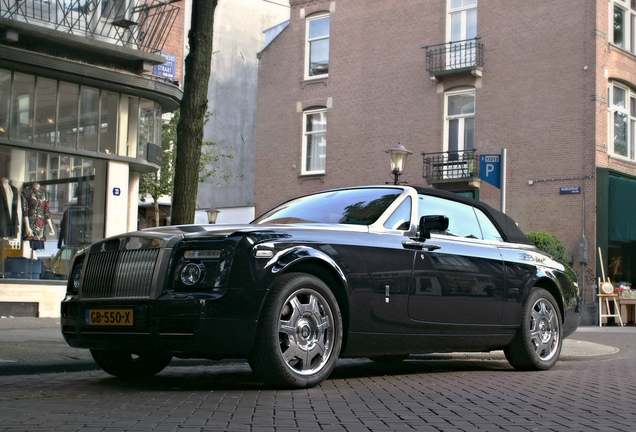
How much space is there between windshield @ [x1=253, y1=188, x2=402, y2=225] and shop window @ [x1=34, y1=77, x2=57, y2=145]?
8.66 meters

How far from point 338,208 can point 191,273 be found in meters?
1.78

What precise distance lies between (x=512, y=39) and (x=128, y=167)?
45.4 feet

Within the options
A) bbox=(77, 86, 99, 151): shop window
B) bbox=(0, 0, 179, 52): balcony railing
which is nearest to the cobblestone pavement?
bbox=(77, 86, 99, 151): shop window

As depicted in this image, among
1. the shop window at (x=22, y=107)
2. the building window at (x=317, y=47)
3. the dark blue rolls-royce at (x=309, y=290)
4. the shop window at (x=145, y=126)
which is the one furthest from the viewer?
the building window at (x=317, y=47)

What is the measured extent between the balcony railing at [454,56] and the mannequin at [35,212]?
574 inches

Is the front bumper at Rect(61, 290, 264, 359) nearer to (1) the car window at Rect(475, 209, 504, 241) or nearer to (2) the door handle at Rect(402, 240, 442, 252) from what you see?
(2) the door handle at Rect(402, 240, 442, 252)

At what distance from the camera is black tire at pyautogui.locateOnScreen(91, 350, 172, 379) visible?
6332mm

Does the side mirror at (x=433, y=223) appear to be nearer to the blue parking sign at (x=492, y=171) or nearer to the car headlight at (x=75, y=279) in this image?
the car headlight at (x=75, y=279)

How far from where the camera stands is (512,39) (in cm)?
2436

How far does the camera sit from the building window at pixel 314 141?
95.8 feet

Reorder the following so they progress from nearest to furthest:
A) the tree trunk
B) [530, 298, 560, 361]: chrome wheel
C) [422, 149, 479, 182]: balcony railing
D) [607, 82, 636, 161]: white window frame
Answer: [530, 298, 560, 361]: chrome wheel
the tree trunk
[607, 82, 636, 161]: white window frame
[422, 149, 479, 182]: balcony railing

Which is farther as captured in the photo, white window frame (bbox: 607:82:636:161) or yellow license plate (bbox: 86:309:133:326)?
white window frame (bbox: 607:82:636:161)

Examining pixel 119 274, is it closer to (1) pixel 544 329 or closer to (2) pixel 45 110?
(1) pixel 544 329

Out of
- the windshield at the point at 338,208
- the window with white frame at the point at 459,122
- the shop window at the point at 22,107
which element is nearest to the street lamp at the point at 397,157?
the shop window at the point at 22,107
